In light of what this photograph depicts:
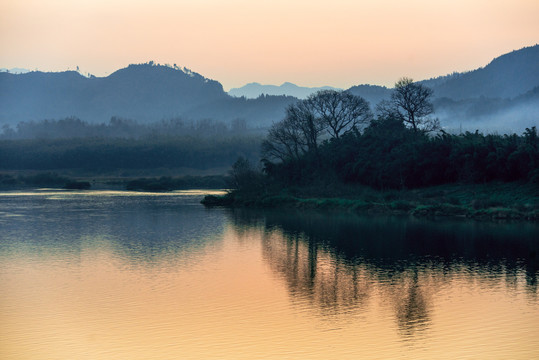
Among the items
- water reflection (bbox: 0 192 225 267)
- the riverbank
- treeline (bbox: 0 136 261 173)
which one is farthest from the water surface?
treeline (bbox: 0 136 261 173)

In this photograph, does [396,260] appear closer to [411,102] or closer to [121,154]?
[411,102]

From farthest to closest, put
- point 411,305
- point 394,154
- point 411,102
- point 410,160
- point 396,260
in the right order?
point 411,102, point 394,154, point 410,160, point 396,260, point 411,305

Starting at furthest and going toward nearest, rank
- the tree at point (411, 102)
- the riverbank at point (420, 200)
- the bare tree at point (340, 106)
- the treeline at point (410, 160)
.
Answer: the bare tree at point (340, 106)
the tree at point (411, 102)
the treeline at point (410, 160)
the riverbank at point (420, 200)

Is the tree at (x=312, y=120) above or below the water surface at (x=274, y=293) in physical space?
above

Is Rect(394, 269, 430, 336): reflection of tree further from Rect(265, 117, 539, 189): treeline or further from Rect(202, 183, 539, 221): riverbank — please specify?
Rect(265, 117, 539, 189): treeline

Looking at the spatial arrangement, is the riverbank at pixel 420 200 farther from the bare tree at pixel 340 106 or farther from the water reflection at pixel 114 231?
the bare tree at pixel 340 106

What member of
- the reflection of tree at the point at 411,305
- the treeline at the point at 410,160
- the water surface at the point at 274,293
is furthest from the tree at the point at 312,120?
the reflection of tree at the point at 411,305

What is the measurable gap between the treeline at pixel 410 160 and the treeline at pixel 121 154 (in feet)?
325

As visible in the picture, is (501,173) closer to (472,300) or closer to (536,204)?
(536,204)

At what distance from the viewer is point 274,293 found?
22016 millimetres

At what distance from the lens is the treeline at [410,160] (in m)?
50.7

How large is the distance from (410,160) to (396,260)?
3177 cm

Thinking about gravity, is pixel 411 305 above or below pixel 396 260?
below

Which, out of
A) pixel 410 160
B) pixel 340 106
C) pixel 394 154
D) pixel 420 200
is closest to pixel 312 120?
pixel 340 106
